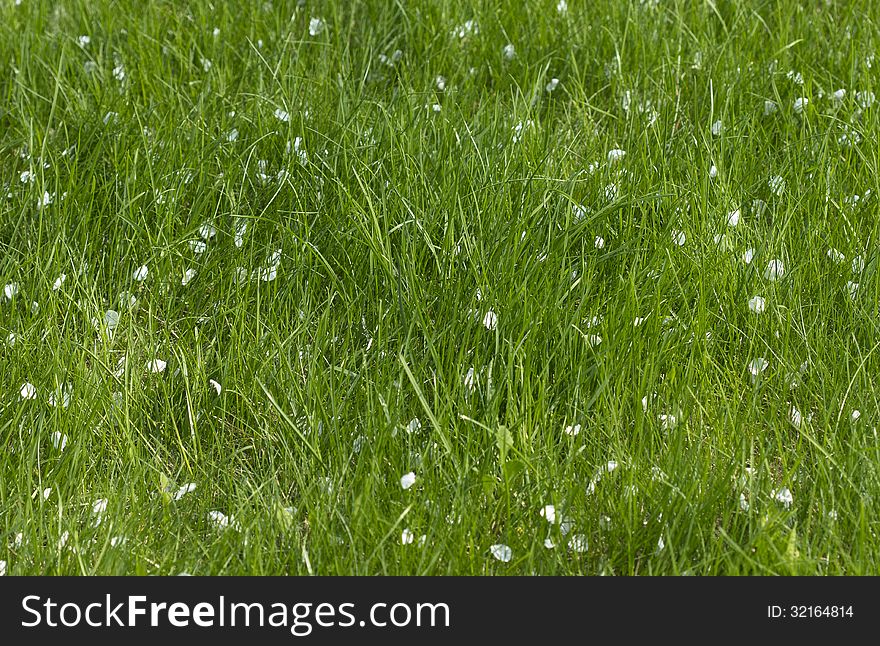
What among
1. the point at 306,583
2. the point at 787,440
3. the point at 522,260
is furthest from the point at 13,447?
the point at 787,440

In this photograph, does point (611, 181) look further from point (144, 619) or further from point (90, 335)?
point (144, 619)

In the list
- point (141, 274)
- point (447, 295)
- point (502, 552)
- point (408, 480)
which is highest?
point (141, 274)

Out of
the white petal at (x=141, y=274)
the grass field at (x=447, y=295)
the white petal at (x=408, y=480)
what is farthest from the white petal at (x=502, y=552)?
the white petal at (x=141, y=274)

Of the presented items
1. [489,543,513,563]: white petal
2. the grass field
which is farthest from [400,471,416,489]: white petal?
[489,543,513,563]: white petal

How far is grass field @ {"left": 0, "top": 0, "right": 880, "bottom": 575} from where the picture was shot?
2.52m

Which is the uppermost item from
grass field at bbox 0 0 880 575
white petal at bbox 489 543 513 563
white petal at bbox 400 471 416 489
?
grass field at bbox 0 0 880 575

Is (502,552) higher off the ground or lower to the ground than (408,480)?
lower

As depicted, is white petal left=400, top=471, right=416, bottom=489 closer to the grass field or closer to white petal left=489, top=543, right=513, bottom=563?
the grass field

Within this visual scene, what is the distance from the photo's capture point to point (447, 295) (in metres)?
3.04

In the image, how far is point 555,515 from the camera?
8.07ft

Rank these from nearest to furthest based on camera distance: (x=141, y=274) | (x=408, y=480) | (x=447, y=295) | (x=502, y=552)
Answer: (x=502, y=552), (x=408, y=480), (x=447, y=295), (x=141, y=274)

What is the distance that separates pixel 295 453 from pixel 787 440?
4.55 ft

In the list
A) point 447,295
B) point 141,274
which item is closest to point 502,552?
point 447,295

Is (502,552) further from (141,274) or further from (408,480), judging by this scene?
(141,274)
